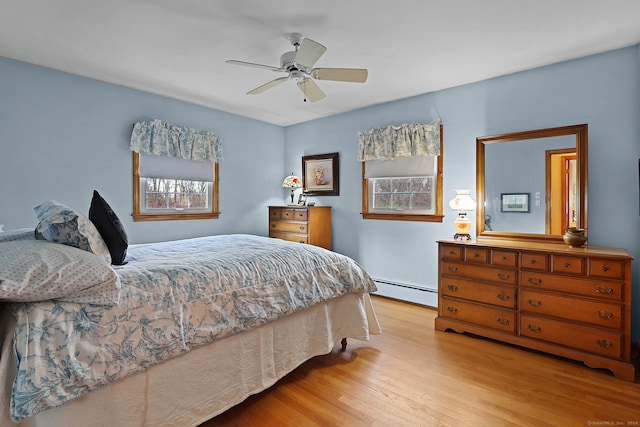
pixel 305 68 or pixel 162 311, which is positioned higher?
pixel 305 68

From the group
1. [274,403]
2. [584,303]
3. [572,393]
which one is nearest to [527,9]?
[584,303]

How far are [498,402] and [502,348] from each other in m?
0.87

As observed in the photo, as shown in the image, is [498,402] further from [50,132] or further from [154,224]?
[50,132]

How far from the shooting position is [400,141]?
3.93m

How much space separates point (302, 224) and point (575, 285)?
297 centimetres

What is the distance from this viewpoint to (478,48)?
8.80 ft

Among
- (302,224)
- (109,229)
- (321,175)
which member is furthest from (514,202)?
(109,229)

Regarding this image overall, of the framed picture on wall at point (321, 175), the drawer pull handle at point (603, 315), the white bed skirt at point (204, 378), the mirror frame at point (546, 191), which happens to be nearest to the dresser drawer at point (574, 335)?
the drawer pull handle at point (603, 315)

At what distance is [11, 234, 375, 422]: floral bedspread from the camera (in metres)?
1.19

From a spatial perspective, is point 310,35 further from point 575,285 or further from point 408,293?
point 408,293

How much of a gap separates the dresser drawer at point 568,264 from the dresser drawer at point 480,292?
0.37 metres

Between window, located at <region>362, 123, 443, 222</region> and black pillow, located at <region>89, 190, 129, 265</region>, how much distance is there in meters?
3.14

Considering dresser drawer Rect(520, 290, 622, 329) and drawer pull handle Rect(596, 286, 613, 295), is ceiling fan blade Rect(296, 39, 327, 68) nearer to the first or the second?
dresser drawer Rect(520, 290, 622, 329)

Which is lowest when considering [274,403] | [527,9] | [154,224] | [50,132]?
[274,403]
